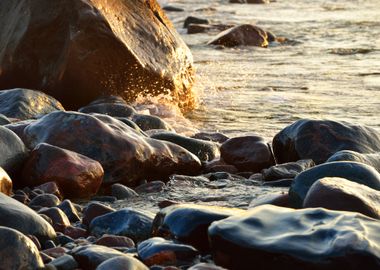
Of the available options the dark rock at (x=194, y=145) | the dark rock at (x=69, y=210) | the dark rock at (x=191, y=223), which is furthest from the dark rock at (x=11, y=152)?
the dark rock at (x=191, y=223)

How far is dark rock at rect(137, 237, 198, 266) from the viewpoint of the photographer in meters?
3.53

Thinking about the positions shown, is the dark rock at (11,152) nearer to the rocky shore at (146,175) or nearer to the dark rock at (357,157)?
the rocky shore at (146,175)

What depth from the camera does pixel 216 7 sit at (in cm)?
2547

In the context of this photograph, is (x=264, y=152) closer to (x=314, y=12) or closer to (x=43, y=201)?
(x=43, y=201)

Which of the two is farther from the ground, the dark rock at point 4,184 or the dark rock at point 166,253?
the dark rock at point 166,253

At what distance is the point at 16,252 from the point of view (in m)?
3.26

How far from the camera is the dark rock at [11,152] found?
4.98 m

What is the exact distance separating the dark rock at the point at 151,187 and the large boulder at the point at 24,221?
1382 millimetres

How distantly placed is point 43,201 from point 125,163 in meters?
0.83

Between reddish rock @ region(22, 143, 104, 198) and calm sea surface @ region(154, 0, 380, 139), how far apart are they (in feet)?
9.16

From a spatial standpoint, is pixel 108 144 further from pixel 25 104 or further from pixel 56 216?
pixel 25 104

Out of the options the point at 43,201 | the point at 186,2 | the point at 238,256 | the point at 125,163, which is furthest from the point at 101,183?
the point at 186,2

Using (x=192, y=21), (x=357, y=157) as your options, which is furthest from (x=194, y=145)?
(x=192, y=21)

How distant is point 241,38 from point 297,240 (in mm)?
12660
